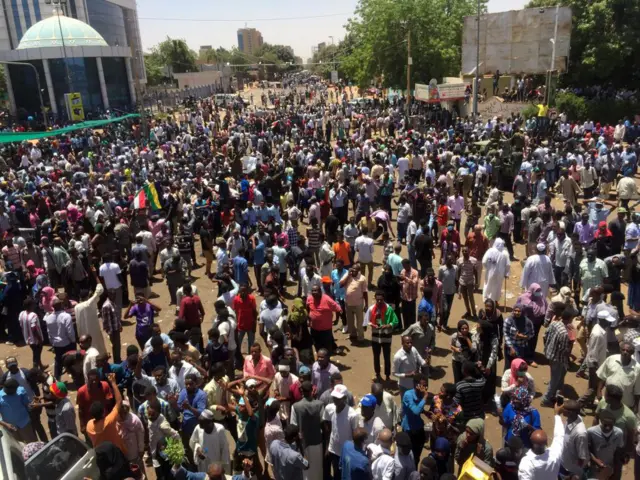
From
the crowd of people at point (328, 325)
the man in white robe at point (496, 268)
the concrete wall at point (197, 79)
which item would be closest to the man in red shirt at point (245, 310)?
the crowd of people at point (328, 325)

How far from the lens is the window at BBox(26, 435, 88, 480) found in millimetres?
4676

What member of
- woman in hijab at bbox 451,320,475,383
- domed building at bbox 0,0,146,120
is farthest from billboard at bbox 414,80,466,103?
domed building at bbox 0,0,146,120

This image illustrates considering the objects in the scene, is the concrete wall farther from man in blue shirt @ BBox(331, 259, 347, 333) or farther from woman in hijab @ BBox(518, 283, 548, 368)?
woman in hijab @ BBox(518, 283, 548, 368)

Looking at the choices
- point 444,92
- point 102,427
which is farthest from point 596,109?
point 102,427

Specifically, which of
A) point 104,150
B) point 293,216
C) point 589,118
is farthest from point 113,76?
point 293,216

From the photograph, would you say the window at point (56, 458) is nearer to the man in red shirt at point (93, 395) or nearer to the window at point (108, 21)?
the man in red shirt at point (93, 395)

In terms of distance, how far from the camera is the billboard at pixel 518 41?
2966 cm

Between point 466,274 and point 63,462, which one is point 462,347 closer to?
point 466,274

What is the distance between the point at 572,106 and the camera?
90.9ft

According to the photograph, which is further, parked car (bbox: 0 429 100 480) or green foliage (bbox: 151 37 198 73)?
green foliage (bbox: 151 37 198 73)

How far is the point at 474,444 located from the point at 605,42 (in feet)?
94.5

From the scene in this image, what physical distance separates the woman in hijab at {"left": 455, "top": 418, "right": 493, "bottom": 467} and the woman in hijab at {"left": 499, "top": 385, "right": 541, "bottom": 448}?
1.33 feet

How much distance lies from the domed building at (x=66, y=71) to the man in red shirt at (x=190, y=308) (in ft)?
129

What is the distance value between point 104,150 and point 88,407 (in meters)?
21.0
